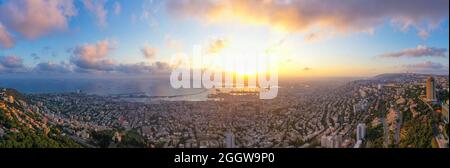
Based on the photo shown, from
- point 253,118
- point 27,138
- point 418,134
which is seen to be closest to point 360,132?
point 418,134

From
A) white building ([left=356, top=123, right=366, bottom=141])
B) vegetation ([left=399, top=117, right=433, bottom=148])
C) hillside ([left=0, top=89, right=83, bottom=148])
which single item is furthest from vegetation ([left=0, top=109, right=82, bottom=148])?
vegetation ([left=399, top=117, right=433, bottom=148])

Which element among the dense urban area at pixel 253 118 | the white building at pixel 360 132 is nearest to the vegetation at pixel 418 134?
the dense urban area at pixel 253 118

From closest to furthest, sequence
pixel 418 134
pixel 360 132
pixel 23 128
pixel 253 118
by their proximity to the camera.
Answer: pixel 418 134 < pixel 360 132 < pixel 23 128 < pixel 253 118

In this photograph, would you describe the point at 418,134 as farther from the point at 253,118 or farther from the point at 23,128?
the point at 23,128

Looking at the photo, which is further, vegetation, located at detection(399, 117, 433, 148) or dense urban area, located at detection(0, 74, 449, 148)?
dense urban area, located at detection(0, 74, 449, 148)

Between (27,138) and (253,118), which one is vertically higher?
(253,118)

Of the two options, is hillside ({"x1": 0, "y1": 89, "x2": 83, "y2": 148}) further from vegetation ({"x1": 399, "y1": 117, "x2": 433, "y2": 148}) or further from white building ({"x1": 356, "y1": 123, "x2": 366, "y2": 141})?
vegetation ({"x1": 399, "y1": 117, "x2": 433, "y2": 148})

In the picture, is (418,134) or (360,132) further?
(360,132)
